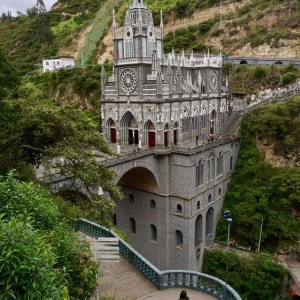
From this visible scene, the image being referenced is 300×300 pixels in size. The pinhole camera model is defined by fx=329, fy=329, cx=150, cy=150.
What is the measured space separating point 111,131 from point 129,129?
252 centimetres

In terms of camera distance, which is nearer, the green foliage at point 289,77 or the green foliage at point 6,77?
the green foliage at point 6,77

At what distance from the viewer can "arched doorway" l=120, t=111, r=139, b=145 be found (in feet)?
120

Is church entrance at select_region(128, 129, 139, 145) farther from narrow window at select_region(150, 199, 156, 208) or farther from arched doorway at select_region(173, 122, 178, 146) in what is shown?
narrow window at select_region(150, 199, 156, 208)

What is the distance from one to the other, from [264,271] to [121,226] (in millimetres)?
16474

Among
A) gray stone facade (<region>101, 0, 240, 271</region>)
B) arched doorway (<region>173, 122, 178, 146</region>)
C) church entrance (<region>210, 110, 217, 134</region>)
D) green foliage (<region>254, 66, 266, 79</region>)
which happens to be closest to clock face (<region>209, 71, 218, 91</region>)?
church entrance (<region>210, 110, 217, 134</region>)

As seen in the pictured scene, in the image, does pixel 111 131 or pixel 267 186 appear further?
pixel 267 186

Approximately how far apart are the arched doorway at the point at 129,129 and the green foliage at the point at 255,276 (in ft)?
51.7

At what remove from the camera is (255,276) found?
32469mm

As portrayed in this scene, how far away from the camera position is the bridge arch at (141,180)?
34938 mm

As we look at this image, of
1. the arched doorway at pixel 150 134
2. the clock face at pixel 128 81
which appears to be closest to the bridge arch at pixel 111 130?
the clock face at pixel 128 81

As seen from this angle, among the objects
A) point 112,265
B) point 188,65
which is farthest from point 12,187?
point 188,65

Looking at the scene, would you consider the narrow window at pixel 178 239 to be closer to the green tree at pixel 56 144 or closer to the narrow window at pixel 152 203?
the narrow window at pixel 152 203

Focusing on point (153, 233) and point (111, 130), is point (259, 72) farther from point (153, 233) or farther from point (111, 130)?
point (153, 233)

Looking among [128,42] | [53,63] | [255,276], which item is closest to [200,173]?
[255,276]
